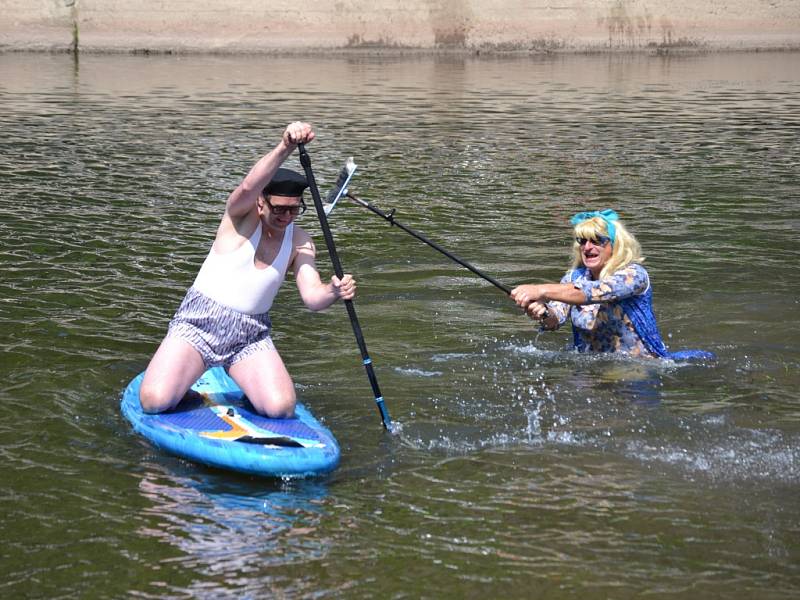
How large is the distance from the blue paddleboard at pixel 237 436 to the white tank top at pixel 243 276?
24.9 inches

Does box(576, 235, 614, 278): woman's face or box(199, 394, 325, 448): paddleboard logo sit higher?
box(576, 235, 614, 278): woman's face

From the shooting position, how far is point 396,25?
37.1 meters

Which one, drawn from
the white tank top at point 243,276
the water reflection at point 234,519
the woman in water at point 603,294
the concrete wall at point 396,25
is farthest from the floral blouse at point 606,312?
the concrete wall at point 396,25

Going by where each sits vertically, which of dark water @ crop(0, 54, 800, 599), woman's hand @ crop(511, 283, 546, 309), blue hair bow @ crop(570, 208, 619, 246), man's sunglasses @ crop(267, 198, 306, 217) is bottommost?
dark water @ crop(0, 54, 800, 599)

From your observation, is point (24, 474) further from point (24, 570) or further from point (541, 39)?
point (541, 39)

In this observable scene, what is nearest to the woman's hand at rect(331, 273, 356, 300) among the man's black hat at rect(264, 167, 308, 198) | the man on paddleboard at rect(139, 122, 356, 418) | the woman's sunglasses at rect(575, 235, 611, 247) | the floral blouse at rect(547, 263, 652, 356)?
the man on paddleboard at rect(139, 122, 356, 418)

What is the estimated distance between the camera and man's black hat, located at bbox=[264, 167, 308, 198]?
691 cm

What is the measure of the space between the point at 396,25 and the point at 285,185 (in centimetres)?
3108

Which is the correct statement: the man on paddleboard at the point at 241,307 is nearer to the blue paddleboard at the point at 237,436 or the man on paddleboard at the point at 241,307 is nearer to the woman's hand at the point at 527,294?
the blue paddleboard at the point at 237,436

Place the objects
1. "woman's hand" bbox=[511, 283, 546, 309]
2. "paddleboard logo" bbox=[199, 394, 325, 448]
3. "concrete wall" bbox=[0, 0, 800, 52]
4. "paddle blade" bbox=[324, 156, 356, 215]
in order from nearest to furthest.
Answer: "paddleboard logo" bbox=[199, 394, 325, 448]
"paddle blade" bbox=[324, 156, 356, 215]
"woman's hand" bbox=[511, 283, 546, 309]
"concrete wall" bbox=[0, 0, 800, 52]

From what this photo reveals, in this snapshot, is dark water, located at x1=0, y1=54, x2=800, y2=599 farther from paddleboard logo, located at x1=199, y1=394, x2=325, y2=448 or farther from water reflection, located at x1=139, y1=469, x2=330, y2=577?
paddleboard logo, located at x1=199, y1=394, x2=325, y2=448

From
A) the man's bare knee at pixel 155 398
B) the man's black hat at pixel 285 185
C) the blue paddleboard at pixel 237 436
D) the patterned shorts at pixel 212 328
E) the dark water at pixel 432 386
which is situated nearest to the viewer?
the dark water at pixel 432 386

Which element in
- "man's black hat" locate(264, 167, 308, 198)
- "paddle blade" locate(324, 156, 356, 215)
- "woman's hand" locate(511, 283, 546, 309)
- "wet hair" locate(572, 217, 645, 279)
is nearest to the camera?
"man's black hat" locate(264, 167, 308, 198)

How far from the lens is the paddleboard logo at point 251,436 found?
21.8 feet
